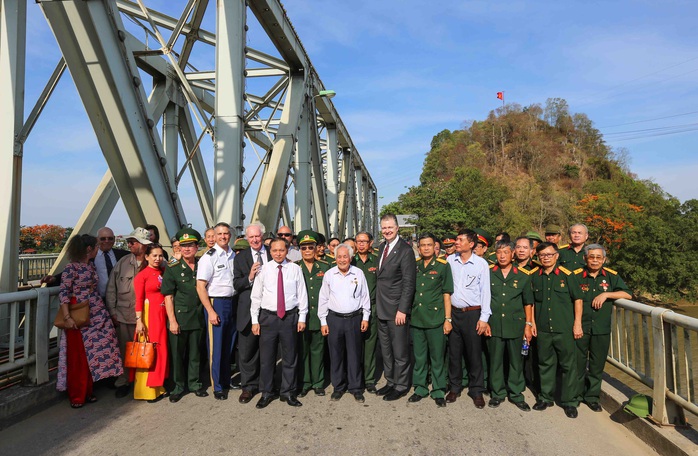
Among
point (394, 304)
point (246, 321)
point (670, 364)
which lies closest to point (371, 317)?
point (394, 304)

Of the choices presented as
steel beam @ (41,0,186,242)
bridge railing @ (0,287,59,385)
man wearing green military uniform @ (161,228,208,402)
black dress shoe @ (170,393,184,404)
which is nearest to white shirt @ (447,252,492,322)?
man wearing green military uniform @ (161,228,208,402)

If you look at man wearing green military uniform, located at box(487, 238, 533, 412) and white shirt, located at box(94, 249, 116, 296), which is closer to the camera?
man wearing green military uniform, located at box(487, 238, 533, 412)

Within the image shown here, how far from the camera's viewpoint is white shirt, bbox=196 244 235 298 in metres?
4.57

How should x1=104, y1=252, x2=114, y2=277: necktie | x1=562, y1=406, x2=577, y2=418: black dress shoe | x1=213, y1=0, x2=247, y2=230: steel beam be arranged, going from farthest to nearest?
x1=213, y1=0, x2=247, y2=230: steel beam < x1=104, y1=252, x2=114, y2=277: necktie < x1=562, y1=406, x2=577, y2=418: black dress shoe

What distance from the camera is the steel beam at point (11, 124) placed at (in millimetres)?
5016

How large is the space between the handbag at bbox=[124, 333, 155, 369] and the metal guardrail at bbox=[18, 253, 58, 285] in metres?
7.37

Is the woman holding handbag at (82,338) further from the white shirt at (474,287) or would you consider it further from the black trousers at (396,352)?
the white shirt at (474,287)

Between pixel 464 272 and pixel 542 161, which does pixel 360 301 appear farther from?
pixel 542 161

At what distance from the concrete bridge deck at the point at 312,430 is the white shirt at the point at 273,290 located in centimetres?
99

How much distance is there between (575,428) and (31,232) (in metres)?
29.5

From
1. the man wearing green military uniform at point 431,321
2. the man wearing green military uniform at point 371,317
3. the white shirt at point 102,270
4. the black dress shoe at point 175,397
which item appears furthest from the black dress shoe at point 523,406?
the white shirt at point 102,270

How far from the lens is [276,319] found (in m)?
4.46

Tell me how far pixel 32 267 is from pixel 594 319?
12.4 m

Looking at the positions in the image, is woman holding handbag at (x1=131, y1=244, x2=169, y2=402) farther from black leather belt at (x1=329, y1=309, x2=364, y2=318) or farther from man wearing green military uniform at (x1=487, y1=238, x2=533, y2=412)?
man wearing green military uniform at (x1=487, y1=238, x2=533, y2=412)
